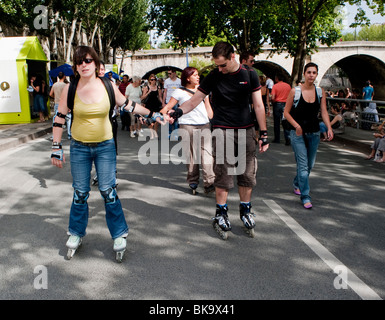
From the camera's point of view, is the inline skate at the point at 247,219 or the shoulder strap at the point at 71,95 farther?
the inline skate at the point at 247,219

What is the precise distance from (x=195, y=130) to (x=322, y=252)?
2.73 metres

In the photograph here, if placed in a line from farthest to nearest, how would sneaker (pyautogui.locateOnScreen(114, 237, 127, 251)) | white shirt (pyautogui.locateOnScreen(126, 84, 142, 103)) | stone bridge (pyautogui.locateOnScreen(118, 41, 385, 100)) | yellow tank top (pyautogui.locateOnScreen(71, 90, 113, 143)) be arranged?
stone bridge (pyautogui.locateOnScreen(118, 41, 385, 100))
white shirt (pyautogui.locateOnScreen(126, 84, 142, 103))
sneaker (pyautogui.locateOnScreen(114, 237, 127, 251))
yellow tank top (pyautogui.locateOnScreen(71, 90, 113, 143))

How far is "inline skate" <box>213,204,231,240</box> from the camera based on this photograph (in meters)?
4.35

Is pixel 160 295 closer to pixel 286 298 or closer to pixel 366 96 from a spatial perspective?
pixel 286 298

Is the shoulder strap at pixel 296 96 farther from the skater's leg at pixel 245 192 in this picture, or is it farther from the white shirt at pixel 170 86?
the white shirt at pixel 170 86

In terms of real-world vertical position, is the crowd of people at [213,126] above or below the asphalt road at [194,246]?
above

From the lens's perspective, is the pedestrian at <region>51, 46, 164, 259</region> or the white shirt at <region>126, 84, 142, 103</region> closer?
the pedestrian at <region>51, 46, 164, 259</region>

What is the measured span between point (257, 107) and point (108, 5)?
86.3 ft

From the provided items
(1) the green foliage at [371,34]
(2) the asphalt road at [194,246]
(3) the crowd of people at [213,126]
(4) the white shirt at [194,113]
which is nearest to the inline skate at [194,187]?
(2) the asphalt road at [194,246]

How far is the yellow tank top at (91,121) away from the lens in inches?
145

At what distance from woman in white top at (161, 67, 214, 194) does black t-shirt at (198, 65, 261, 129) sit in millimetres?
1681

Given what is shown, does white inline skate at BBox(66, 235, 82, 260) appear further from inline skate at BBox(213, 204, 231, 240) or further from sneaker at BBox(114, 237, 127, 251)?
inline skate at BBox(213, 204, 231, 240)

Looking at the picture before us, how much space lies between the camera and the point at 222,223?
439 centimetres

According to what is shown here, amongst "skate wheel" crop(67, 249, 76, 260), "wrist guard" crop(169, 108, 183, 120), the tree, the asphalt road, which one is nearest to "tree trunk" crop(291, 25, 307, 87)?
the tree
